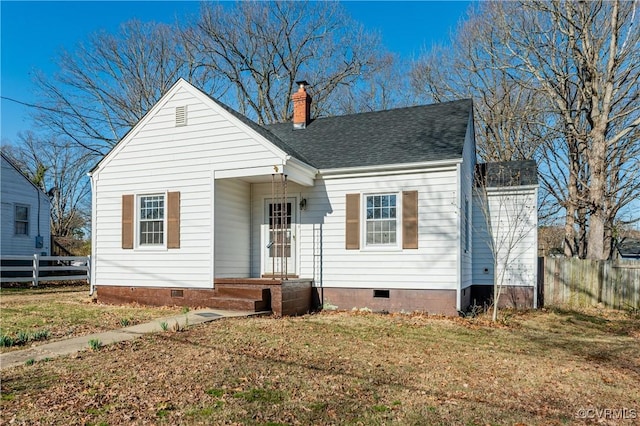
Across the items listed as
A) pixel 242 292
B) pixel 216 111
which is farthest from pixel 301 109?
pixel 242 292

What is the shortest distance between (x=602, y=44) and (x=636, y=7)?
1.38 metres

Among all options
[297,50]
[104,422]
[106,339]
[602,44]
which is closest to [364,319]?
[106,339]

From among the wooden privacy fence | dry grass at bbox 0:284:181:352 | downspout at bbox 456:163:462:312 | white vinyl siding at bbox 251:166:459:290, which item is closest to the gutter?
white vinyl siding at bbox 251:166:459:290

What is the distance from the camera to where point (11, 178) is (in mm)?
20391

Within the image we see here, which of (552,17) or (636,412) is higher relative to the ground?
(552,17)

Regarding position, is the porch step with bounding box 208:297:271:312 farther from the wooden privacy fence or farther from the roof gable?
the wooden privacy fence

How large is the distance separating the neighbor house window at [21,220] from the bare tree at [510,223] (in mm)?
19560

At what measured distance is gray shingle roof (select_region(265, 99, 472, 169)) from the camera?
442 inches

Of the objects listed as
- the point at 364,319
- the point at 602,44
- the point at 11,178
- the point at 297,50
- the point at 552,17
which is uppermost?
the point at 297,50

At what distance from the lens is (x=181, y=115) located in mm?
11789

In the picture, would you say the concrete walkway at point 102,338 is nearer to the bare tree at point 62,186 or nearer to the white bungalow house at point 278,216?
the white bungalow house at point 278,216

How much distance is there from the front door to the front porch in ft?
3.09

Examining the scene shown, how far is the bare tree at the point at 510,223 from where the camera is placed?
41.6 ft

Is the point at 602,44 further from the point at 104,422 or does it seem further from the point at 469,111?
the point at 104,422
